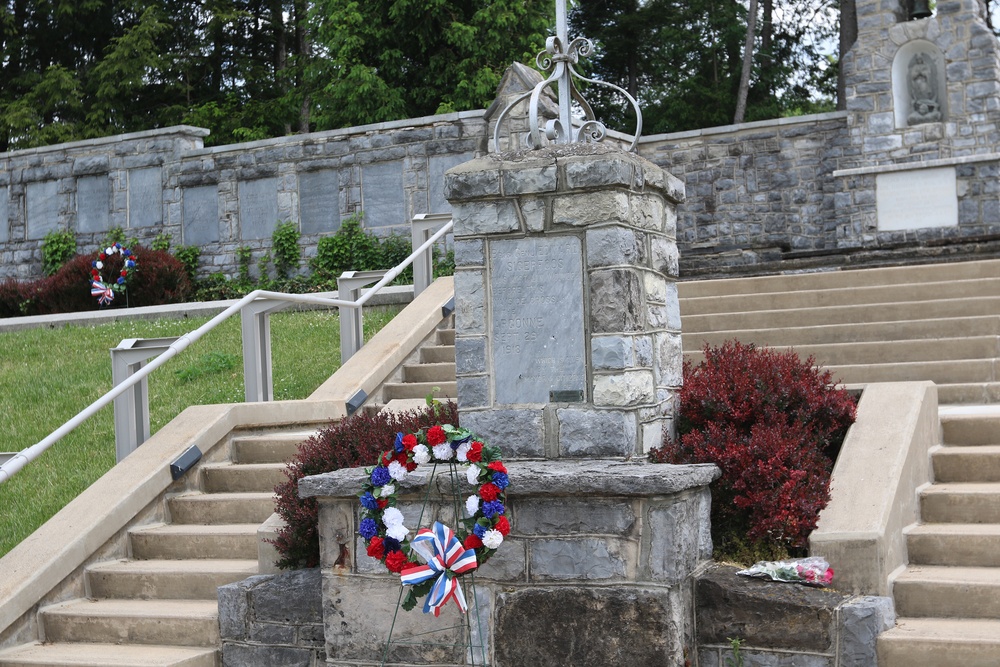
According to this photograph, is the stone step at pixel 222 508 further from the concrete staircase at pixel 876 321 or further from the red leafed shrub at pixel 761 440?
the concrete staircase at pixel 876 321

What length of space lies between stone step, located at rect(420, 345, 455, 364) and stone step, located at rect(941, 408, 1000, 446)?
4209 millimetres

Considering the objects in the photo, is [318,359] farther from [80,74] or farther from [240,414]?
[80,74]

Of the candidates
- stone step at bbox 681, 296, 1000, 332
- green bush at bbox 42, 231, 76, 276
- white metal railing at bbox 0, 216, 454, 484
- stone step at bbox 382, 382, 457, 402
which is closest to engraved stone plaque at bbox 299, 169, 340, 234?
green bush at bbox 42, 231, 76, 276

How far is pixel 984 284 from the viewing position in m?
9.72

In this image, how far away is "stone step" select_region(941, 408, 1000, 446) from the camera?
6922 mm

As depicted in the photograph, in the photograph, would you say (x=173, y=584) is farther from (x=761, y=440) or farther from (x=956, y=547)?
(x=956, y=547)

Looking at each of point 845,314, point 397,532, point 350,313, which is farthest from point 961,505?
point 350,313

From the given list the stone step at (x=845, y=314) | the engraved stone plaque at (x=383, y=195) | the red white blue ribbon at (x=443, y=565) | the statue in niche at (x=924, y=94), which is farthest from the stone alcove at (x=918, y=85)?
the red white blue ribbon at (x=443, y=565)

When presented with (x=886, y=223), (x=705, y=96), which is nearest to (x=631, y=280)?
(x=886, y=223)

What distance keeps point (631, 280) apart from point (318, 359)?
552 cm

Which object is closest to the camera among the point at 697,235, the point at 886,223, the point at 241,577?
the point at 241,577

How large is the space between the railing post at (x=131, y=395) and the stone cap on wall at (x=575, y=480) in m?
2.47

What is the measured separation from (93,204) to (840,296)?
1242 centimetres

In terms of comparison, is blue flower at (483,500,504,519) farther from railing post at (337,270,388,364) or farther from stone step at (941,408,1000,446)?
railing post at (337,270,388,364)
